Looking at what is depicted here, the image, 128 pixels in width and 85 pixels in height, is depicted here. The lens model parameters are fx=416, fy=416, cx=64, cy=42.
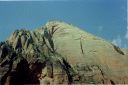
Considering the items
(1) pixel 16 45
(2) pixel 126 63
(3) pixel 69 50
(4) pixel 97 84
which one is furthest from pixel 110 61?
(1) pixel 16 45

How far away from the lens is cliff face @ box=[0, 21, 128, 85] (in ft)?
210

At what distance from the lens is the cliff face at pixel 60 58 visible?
6412 centimetres

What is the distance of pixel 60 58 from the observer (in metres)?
68.6

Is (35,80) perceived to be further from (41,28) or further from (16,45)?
(41,28)

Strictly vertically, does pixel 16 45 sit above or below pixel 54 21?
below

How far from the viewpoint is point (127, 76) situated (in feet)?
256

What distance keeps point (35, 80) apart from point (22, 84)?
248 centimetres

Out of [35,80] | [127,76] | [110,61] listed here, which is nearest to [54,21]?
[110,61]

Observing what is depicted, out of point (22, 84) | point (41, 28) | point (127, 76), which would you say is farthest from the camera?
point (41, 28)

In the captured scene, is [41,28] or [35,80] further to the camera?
[41,28]

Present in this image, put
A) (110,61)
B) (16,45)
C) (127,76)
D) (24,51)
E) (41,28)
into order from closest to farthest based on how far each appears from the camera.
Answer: (24,51) < (16,45) < (127,76) < (110,61) < (41,28)

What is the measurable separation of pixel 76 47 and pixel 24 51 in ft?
62.9

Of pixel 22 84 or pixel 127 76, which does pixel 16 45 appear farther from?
pixel 127 76

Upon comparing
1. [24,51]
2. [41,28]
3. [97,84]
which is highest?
[41,28]
